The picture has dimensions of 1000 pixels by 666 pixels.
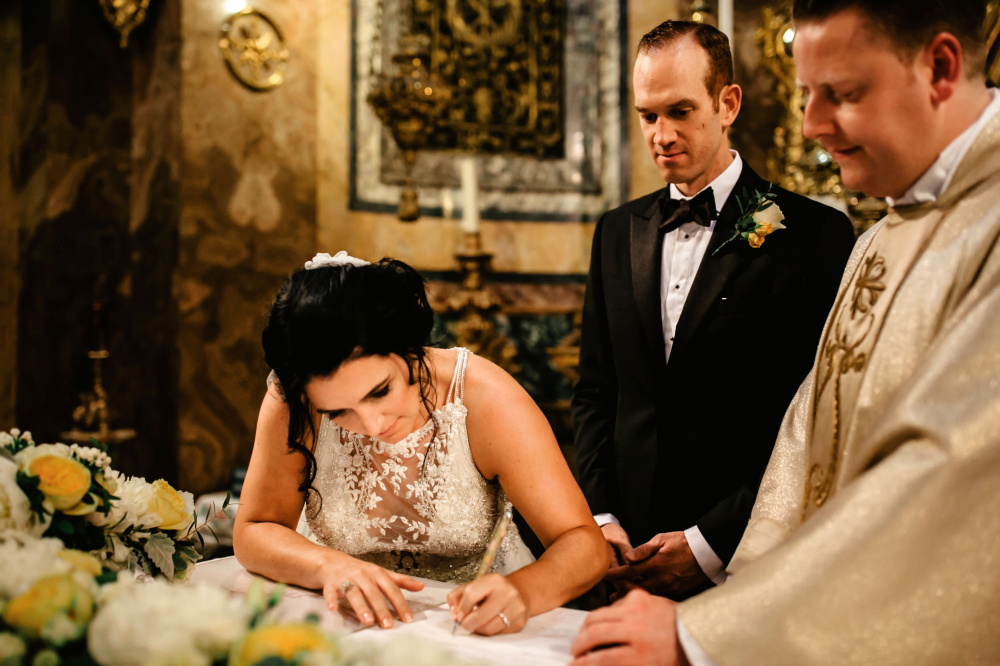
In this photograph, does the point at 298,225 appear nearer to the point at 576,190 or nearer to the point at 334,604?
the point at 576,190

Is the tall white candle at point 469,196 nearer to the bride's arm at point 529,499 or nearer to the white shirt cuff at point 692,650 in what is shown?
the bride's arm at point 529,499

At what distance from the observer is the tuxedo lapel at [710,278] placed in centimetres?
204

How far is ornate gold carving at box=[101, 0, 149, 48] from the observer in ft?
13.2

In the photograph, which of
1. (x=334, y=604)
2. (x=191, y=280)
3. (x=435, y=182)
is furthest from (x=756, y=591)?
(x=435, y=182)

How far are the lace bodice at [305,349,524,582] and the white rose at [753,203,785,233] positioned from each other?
0.84 meters

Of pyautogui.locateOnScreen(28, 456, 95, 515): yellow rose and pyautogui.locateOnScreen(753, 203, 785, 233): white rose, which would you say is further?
pyautogui.locateOnScreen(753, 203, 785, 233): white rose

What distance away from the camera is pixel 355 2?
4.53 m

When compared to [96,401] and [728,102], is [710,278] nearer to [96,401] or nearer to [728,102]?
[728,102]

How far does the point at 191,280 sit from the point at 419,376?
2386 mm

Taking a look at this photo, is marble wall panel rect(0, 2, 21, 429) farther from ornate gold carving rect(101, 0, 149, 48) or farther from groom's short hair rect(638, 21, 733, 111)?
groom's short hair rect(638, 21, 733, 111)

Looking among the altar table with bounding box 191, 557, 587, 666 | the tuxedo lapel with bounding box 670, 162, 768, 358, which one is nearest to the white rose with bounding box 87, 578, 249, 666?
the altar table with bounding box 191, 557, 587, 666

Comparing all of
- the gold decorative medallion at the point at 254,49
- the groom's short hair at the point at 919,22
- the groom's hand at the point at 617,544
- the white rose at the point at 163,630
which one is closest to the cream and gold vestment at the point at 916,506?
the groom's short hair at the point at 919,22

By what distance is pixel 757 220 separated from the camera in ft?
6.56

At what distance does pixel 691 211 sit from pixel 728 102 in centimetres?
30
